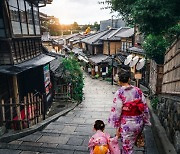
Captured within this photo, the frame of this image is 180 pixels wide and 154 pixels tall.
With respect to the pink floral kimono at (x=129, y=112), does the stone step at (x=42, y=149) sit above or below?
below

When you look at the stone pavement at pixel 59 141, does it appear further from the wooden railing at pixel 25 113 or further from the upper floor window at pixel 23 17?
the upper floor window at pixel 23 17

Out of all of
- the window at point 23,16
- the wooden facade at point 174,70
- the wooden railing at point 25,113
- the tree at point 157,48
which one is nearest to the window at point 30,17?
the window at point 23,16

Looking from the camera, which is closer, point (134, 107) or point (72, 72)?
point (134, 107)

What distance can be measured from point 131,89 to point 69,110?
853 centimetres

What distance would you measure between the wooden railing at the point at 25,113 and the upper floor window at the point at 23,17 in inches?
141

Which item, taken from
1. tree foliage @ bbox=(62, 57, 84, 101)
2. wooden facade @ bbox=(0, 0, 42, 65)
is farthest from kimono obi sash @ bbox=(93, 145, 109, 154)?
tree foliage @ bbox=(62, 57, 84, 101)

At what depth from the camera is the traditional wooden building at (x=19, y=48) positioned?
9000mm

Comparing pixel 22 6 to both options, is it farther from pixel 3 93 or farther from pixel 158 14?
pixel 158 14

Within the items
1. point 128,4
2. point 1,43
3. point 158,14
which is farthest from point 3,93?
point 158,14

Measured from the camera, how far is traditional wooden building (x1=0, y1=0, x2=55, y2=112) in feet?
29.5

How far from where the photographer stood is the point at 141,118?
14.6 feet

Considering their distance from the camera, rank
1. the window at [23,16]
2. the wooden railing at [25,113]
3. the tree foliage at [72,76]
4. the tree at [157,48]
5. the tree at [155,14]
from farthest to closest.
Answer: the tree foliage at [72,76] → the tree at [157,48] → the window at [23,16] → the wooden railing at [25,113] → the tree at [155,14]

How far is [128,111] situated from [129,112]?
31 millimetres

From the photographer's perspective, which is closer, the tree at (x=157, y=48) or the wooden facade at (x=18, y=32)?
the wooden facade at (x=18, y=32)
